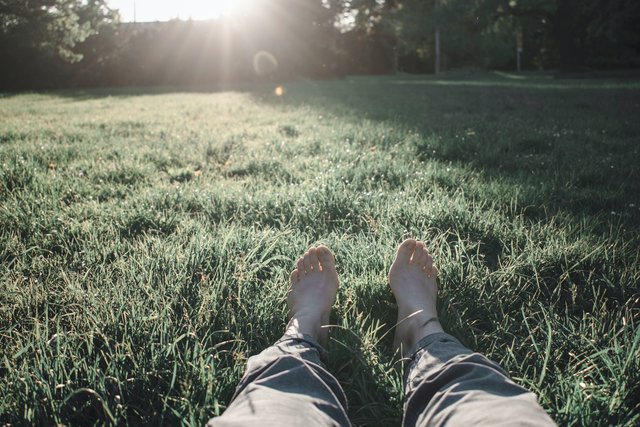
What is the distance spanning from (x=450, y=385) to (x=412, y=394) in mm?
93

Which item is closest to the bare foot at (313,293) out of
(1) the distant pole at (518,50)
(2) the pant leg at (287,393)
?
(2) the pant leg at (287,393)

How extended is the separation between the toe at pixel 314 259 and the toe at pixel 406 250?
0.33m

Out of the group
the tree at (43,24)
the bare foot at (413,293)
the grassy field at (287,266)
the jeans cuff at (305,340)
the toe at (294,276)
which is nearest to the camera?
the grassy field at (287,266)

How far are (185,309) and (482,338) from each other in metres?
0.94

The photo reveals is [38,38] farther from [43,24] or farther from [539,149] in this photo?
[539,149]

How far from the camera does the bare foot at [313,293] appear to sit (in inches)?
46.6

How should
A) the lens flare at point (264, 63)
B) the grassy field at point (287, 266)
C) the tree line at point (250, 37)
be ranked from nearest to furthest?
the grassy field at point (287, 266) < the tree line at point (250, 37) < the lens flare at point (264, 63)

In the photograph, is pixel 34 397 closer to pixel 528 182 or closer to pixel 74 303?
pixel 74 303

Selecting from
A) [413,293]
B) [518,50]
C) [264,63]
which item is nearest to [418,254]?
[413,293]

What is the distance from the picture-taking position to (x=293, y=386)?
2.80 ft

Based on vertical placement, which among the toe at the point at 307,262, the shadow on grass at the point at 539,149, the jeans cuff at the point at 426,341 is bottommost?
the jeans cuff at the point at 426,341

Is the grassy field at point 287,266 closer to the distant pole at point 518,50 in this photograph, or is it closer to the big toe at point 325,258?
the big toe at point 325,258

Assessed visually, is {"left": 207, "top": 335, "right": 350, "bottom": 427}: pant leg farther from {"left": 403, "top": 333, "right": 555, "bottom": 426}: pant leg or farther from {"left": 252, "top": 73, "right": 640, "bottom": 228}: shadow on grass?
{"left": 252, "top": 73, "right": 640, "bottom": 228}: shadow on grass

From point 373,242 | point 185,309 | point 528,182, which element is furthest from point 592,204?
point 185,309
